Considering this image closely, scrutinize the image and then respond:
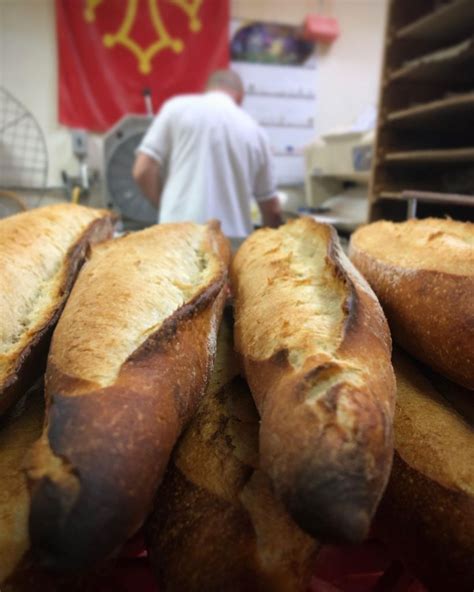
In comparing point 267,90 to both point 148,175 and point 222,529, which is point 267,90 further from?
point 222,529

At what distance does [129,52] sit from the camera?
141 inches

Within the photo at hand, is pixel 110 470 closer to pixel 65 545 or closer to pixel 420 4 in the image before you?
pixel 65 545

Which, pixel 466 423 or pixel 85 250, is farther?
pixel 85 250

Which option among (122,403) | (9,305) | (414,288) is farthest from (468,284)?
(9,305)

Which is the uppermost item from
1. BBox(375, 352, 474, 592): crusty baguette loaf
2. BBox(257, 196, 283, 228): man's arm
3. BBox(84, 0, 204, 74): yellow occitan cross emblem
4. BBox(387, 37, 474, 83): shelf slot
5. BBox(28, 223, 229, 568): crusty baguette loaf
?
BBox(84, 0, 204, 74): yellow occitan cross emblem

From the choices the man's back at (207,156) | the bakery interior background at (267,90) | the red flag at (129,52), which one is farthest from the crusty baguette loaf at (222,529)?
the red flag at (129,52)

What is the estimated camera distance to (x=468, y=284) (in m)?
0.59

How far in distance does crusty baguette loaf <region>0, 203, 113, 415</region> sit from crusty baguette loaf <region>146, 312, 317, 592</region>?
0.73ft

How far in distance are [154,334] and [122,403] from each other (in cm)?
11

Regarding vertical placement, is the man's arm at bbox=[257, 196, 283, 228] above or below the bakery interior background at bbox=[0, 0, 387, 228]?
below

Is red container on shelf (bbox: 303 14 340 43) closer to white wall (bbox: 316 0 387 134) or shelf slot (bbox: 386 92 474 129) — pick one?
white wall (bbox: 316 0 387 134)

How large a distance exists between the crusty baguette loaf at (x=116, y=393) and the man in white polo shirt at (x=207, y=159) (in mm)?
1807

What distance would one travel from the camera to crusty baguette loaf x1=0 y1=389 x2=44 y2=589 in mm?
389

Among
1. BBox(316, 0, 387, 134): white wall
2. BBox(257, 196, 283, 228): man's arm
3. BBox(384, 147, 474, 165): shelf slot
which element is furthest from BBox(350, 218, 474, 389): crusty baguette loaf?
BBox(316, 0, 387, 134): white wall
